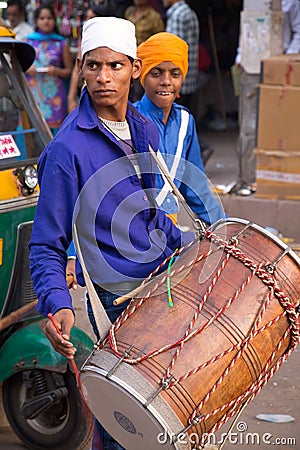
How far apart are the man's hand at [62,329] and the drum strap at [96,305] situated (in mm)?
129

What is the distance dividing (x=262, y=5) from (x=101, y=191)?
4680mm

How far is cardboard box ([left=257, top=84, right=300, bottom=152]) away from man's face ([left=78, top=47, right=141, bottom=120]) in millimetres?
3883

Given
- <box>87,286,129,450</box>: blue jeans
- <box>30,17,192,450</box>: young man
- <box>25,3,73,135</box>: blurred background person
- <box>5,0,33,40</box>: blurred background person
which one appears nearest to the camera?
<box>30,17,192,450</box>: young man

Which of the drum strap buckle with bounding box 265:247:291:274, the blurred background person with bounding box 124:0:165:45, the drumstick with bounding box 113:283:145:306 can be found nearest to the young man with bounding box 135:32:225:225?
the drum strap buckle with bounding box 265:247:291:274

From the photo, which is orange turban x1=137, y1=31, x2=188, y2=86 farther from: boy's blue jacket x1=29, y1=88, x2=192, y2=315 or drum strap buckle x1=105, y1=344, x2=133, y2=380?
drum strap buckle x1=105, y1=344, x2=133, y2=380

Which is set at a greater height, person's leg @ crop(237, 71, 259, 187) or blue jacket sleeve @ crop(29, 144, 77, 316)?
blue jacket sleeve @ crop(29, 144, 77, 316)

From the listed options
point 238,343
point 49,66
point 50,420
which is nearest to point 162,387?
point 238,343

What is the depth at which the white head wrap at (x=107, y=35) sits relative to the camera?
8.80 feet

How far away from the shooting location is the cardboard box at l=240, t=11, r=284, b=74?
6875mm

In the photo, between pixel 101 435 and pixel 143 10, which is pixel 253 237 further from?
pixel 143 10

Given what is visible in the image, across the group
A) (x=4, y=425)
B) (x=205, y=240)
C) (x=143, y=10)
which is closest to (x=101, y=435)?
(x=205, y=240)

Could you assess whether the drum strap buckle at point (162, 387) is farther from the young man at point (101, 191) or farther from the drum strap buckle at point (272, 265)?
the drum strap buckle at point (272, 265)

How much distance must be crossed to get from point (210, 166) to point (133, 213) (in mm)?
6432

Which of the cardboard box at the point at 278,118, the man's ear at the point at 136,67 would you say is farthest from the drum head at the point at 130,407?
the cardboard box at the point at 278,118
